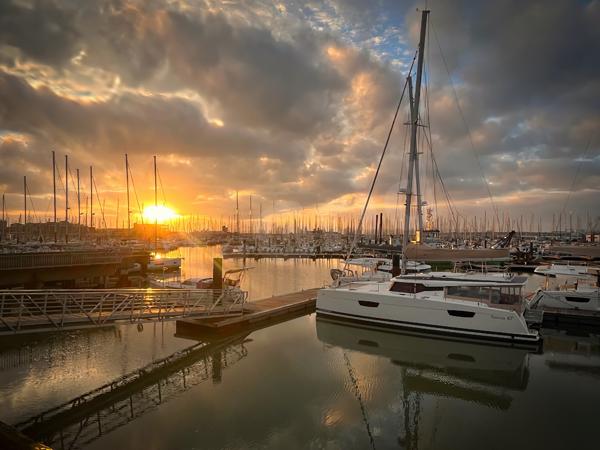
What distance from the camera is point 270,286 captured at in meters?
35.8

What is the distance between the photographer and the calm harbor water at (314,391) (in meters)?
9.09

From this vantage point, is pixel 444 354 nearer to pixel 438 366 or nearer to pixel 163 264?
pixel 438 366

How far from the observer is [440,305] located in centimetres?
1717

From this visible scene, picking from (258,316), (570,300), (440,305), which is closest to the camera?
(440,305)

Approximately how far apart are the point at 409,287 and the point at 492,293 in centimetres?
374

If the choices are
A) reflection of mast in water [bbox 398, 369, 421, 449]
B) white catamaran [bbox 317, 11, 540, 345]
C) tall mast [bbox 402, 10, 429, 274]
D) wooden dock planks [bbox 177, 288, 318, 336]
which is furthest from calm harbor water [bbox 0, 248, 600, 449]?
tall mast [bbox 402, 10, 429, 274]

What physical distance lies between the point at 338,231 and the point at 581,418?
115643mm

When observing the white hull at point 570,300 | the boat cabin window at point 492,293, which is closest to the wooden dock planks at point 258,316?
the boat cabin window at point 492,293

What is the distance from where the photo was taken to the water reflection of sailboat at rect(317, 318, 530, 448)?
11578 millimetres

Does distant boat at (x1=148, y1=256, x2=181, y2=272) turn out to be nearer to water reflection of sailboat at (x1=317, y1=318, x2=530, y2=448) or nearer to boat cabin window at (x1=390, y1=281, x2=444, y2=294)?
water reflection of sailboat at (x1=317, y1=318, x2=530, y2=448)

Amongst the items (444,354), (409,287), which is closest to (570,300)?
(409,287)

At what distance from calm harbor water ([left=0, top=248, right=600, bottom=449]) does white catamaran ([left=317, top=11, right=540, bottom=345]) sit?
29.8 inches

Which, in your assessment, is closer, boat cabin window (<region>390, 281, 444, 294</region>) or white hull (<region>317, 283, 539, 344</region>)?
white hull (<region>317, 283, 539, 344</region>)

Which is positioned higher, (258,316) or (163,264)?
(163,264)
